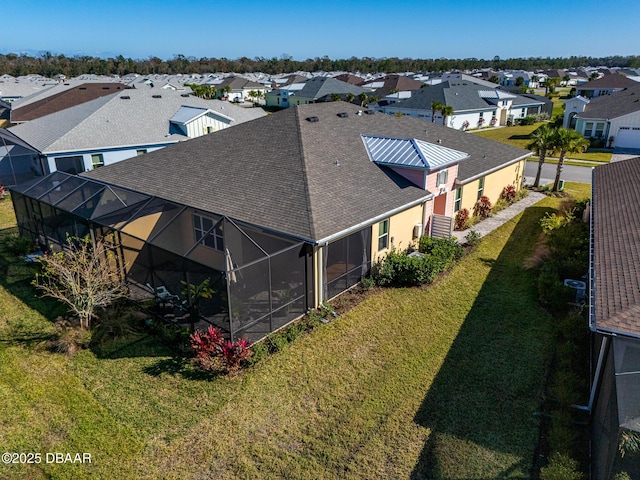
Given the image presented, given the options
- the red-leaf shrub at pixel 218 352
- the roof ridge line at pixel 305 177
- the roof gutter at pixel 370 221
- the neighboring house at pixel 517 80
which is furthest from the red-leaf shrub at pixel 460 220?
the neighboring house at pixel 517 80

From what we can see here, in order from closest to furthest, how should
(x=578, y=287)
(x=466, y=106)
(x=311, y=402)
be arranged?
(x=311, y=402), (x=578, y=287), (x=466, y=106)

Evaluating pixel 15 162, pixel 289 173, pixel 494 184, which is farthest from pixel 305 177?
pixel 15 162

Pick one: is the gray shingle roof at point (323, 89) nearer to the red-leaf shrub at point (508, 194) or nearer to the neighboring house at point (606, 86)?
the neighboring house at point (606, 86)

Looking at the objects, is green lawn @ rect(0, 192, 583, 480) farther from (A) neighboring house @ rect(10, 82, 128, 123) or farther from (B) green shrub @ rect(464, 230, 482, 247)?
(A) neighboring house @ rect(10, 82, 128, 123)

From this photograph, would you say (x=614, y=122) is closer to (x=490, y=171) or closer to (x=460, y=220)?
(x=490, y=171)

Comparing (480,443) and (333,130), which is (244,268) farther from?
(333,130)

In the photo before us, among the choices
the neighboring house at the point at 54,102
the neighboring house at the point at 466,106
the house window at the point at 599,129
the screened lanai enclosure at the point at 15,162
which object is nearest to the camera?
the screened lanai enclosure at the point at 15,162

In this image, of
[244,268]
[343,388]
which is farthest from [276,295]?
[343,388]
